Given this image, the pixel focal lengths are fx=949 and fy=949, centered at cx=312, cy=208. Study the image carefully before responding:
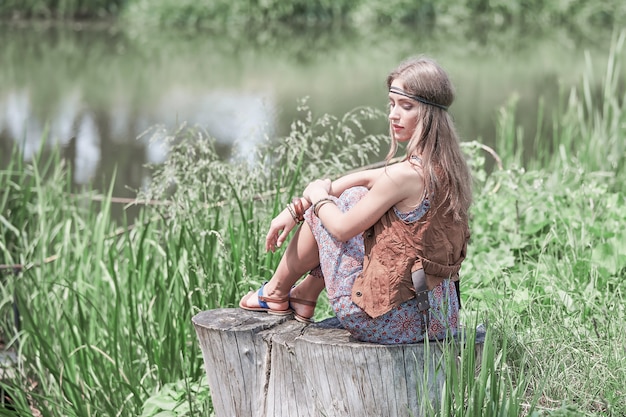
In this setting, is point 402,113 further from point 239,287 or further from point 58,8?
point 58,8

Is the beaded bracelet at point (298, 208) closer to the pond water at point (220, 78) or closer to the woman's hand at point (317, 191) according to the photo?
the woman's hand at point (317, 191)

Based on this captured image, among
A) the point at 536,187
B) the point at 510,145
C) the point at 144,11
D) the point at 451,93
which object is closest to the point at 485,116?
the point at 510,145

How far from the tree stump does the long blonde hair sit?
13.4 inches

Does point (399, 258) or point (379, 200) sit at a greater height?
point (379, 200)

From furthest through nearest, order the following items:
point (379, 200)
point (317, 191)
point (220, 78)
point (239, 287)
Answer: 1. point (220, 78)
2. point (239, 287)
3. point (317, 191)
4. point (379, 200)

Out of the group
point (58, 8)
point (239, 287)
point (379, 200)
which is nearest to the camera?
point (379, 200)

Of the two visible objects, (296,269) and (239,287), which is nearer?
(296,269)

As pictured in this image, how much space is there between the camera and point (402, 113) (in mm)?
2201

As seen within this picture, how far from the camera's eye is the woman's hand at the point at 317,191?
7.39ft

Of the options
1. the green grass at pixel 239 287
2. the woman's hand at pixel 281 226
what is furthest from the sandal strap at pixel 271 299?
the green grass at pixel 239 287

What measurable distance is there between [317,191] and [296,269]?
0.21 m

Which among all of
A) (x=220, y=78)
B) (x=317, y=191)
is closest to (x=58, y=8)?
(x=220, y=78)

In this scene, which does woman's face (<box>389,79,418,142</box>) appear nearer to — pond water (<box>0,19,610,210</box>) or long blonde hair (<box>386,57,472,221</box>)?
long blonde hair (<box>386,57,472,221</box>)

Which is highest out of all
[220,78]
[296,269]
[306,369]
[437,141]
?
[437,141]
